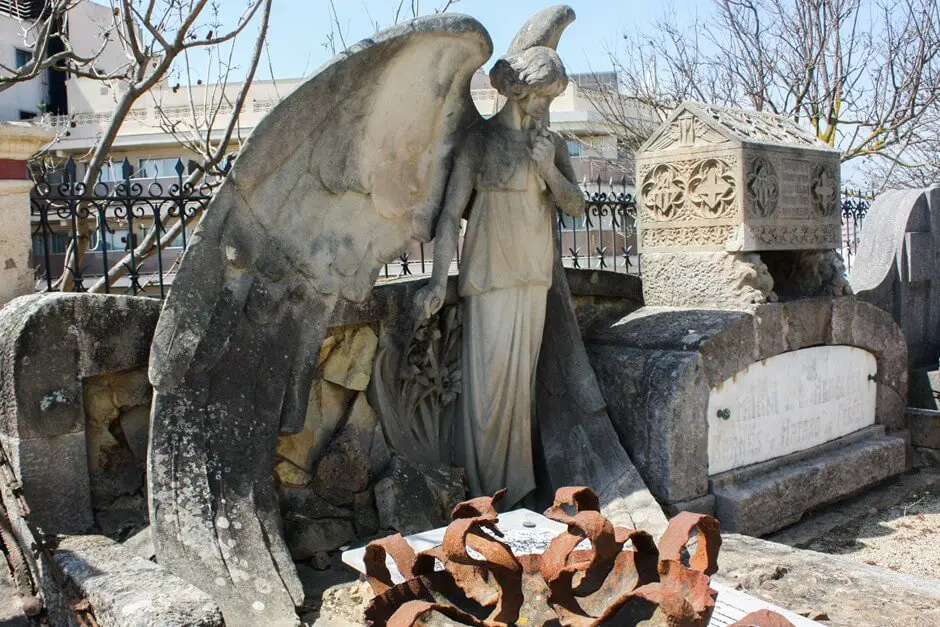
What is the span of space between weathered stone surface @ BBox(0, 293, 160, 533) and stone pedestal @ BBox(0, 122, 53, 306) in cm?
48

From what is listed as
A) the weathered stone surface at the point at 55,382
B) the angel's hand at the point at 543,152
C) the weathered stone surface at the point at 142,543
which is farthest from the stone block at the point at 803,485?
the weathered stone surface at the point at 55,382

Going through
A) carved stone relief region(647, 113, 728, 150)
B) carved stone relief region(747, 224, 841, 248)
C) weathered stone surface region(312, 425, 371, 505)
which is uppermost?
carved stone relief region(647, 113, 728, 150)

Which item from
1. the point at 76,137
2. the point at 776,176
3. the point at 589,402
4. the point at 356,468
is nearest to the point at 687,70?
the point at 776,176

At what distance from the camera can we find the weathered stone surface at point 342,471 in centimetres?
381

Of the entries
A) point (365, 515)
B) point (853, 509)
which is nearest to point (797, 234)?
point (853, 509)

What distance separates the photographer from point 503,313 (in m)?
4.13

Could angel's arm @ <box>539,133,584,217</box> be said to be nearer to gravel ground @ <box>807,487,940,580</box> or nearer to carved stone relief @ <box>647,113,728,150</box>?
carved stone relief @ <box>647,113,728,150</box>

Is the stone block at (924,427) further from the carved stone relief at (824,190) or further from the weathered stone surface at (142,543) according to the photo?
the weathered stone surface at (142,543)

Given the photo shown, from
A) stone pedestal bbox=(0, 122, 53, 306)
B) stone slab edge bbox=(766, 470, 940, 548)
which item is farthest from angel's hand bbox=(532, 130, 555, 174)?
stone slab edge bbox=(766, 470, 940, 548)

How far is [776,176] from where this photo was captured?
4816 millimetres

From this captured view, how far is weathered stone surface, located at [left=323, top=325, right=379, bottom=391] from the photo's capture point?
3.95m

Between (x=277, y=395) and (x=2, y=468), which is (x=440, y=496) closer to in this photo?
(x=277, y=395)

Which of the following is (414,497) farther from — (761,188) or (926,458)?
(926,458)

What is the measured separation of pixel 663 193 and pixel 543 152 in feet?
4.08
